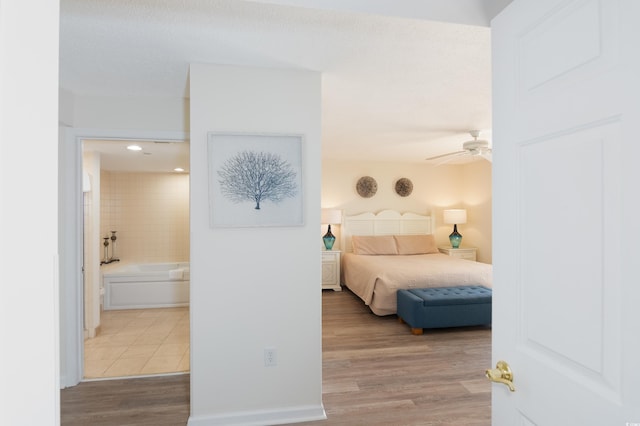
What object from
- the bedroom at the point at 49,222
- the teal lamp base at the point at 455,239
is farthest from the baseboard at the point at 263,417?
the teal lamp base at the point at 455,239

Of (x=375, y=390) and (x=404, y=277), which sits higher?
(x=404, y=277)

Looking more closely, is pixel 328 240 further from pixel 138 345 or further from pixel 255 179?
pixel 255 179

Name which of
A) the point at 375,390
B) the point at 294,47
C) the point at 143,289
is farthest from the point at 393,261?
the point at 294,47

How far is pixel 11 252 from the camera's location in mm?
472

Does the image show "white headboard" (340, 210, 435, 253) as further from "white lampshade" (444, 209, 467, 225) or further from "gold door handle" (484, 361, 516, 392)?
"gold door handle" (484, 361, 516, 392)

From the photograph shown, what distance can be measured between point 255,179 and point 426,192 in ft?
17.1

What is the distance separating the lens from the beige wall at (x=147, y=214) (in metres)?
6.18

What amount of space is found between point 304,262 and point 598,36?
185 centimetres

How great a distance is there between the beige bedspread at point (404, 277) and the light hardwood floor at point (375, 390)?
23.5 inches

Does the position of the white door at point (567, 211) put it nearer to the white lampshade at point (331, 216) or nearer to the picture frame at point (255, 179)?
the picture frame at point (255, 179)

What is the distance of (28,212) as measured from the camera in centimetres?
51

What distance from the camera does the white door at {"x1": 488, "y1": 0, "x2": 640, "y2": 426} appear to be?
2.06 ft

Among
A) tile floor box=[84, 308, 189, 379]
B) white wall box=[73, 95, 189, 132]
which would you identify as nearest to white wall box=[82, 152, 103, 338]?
tile floor box=[84, 308, 189, 379]

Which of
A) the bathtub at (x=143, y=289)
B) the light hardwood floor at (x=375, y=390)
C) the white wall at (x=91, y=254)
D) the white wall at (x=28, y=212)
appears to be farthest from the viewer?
the bathtub at (x=143, y=289)
